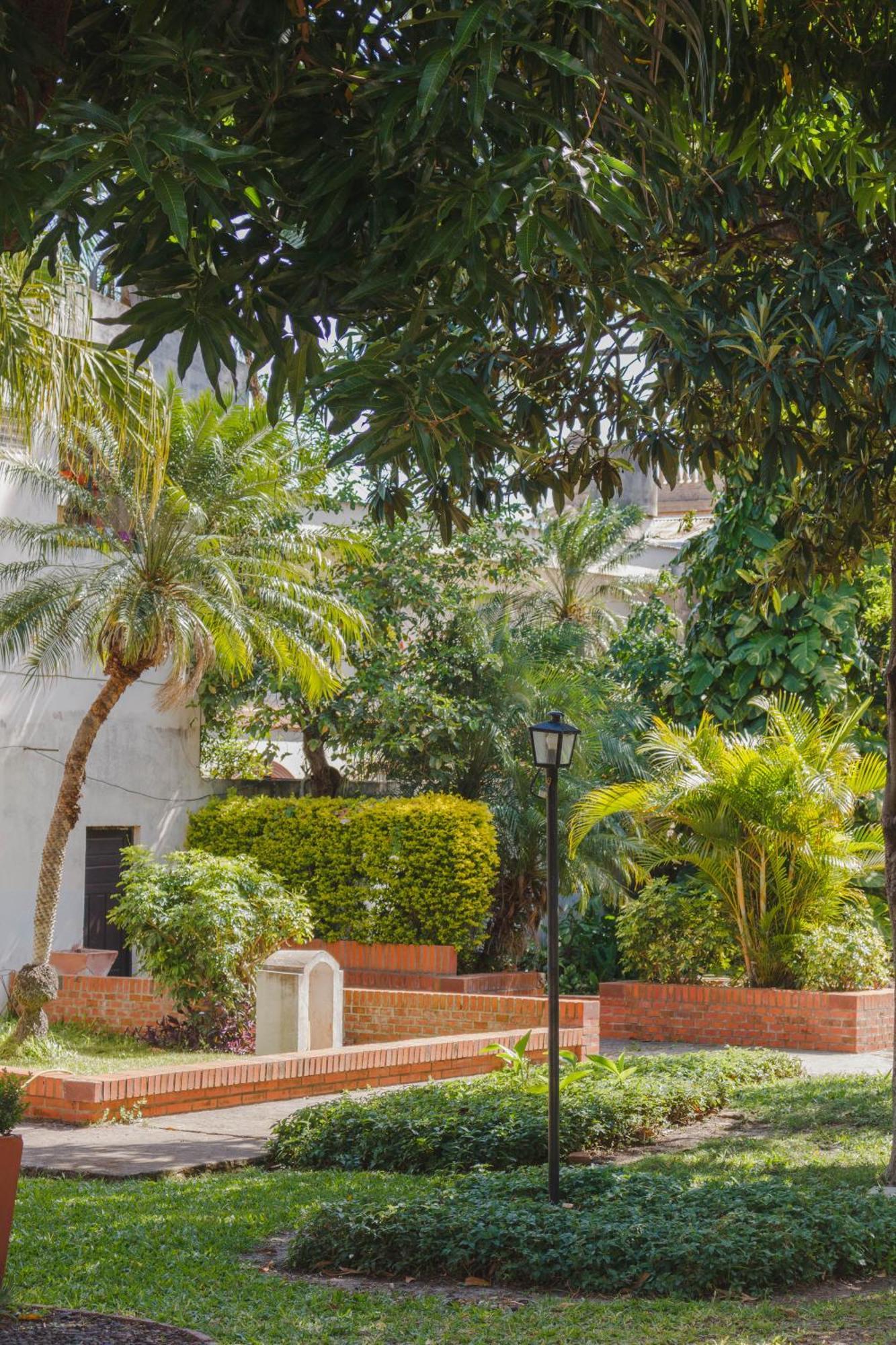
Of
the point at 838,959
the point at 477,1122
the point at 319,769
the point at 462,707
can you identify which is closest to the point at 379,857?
the point at 462,707

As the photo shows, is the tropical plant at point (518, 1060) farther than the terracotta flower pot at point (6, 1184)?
Yes

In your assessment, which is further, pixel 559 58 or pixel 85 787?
pixel 85 787

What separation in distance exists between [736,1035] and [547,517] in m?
A: 12.2

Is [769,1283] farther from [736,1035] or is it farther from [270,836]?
[270,836]

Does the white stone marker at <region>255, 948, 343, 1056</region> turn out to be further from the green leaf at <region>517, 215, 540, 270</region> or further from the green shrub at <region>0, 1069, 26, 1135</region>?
the green leaf at <region>517, 215, 540, 270</region>

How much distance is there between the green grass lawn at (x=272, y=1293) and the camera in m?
6.04

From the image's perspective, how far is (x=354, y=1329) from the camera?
6.11 metres

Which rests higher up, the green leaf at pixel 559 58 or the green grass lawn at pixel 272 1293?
the green leaf at pixel 559 58

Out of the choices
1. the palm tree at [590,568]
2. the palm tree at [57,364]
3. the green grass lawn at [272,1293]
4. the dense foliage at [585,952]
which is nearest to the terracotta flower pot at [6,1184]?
the green grass lawn at [272,1293]

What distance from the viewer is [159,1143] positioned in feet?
36.9

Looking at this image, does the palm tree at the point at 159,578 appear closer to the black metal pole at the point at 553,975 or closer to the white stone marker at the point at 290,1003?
the white stone marker at the point at 290,1003

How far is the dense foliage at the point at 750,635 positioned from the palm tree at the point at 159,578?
5.35 metres

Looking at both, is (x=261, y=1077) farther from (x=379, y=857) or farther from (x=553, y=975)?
(x=379, y=857)

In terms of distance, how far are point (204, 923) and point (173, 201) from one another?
41.7 feet
